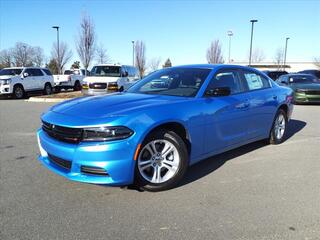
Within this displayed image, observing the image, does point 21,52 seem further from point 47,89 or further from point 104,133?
point 104,133

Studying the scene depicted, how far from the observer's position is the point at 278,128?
21.6 feet

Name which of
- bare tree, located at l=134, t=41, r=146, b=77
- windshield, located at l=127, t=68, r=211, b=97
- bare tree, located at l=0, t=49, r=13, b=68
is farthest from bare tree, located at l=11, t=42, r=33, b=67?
windshield, located at l=127, t=68, r=211, b=97

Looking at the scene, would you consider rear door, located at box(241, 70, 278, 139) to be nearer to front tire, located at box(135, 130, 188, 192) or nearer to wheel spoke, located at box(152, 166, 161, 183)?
front tire, located at box(135, 130, 188, 192)

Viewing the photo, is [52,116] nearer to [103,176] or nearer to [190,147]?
[103,176]

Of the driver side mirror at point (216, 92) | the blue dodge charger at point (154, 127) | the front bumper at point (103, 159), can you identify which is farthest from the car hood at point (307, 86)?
the front bumper at point (103, 159)

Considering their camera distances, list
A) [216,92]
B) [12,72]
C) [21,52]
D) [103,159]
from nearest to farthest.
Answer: [103,159]
[216,92]
[12,72]
[21,52]

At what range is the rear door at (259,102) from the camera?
551 centimetres

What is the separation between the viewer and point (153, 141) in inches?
154

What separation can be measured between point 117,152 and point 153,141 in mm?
543

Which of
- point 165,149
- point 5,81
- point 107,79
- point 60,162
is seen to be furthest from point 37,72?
point 165,149

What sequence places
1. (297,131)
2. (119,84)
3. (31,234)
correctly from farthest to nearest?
(119,84), (297,131), (31,234)

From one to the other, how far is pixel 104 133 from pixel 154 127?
0.61 meters

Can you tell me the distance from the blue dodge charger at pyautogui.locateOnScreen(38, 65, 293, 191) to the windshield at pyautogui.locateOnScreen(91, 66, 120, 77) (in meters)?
10.9

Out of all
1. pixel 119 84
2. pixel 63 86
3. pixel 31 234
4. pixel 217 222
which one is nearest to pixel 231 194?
pixel 217 222
